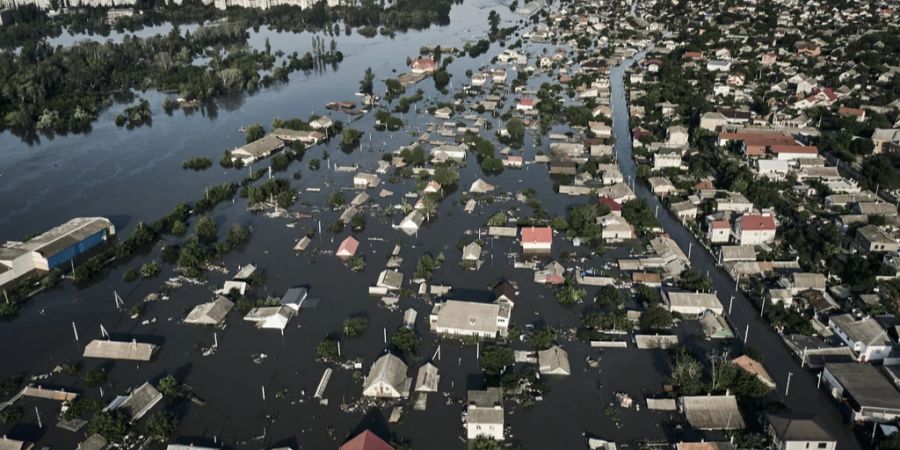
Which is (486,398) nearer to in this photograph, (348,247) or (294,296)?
(294,296)

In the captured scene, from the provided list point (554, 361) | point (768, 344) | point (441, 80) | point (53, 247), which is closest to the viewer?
point (554, 361)

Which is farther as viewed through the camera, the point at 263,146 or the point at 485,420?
the point at 263,146

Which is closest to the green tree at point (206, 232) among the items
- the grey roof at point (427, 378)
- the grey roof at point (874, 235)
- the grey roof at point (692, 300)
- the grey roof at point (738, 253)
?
the grey roof at point (427, 378)

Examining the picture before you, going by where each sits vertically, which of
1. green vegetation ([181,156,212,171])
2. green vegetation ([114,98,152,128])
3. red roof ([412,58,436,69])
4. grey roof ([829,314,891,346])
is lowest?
grey roof ([829,314,891,346])

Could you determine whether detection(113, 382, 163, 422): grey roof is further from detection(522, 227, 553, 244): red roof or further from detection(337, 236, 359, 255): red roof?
detection(522, 227, 553, 244): red roof

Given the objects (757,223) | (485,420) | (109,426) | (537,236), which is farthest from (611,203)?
(109,426)

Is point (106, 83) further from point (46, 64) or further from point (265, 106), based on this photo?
point (265, 106)

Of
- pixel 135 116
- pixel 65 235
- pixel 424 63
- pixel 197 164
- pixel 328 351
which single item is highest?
pixel 424 63

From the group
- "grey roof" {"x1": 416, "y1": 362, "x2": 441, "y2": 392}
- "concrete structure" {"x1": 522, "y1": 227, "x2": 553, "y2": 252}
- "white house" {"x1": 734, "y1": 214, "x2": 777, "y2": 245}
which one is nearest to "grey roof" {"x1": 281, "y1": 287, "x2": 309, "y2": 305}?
"grey roof" {"x1": 416, "y1": 362, "x2": 441, "y2": 392}
